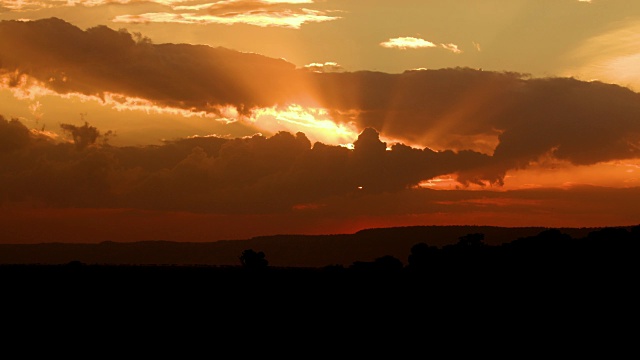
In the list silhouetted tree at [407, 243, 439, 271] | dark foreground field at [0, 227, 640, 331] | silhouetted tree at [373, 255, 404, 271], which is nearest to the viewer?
dark foreground field at [0, 227, 640, 331]

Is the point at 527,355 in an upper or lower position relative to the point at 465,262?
lower

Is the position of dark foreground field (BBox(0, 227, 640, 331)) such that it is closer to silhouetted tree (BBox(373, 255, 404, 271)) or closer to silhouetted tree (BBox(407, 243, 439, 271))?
silhouetted tree (BBox(373, 255, 404, 271))

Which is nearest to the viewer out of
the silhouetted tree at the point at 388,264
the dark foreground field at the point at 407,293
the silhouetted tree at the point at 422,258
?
the dark foreground field at the point at 407,293

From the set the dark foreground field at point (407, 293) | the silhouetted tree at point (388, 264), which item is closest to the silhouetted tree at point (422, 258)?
the dark foreground field at point (407, 293)

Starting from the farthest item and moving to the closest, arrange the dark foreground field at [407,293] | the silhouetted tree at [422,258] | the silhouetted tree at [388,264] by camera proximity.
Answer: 1. the silhouetted tree at [388,264]
2. the silhouetted tree at [422,258]
3. the dark foreground field at [407,293]

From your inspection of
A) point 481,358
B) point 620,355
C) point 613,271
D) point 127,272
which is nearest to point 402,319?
point 481,358

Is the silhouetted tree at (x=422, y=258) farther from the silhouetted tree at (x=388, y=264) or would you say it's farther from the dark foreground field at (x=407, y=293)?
the silhouetted tree at (x=388, y=264)

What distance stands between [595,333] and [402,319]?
60.1 ft

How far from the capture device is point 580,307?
3403 inches

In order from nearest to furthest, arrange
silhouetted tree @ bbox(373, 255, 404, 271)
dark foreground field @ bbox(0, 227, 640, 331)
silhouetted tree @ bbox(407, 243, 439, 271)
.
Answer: dark foreground field @ bbox(0, 227, 640, 331) < silhouetted tree @ bbox(407, 243, 439, 271) < silhouetted tree @ bbox(373, 255, 404, 271)

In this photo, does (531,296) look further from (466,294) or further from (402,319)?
(402,319)

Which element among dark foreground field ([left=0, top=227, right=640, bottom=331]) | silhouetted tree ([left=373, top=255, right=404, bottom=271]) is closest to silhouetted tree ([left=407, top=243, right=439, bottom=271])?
dark foreground field ([left=0, top=227, right=640, bottom=331])

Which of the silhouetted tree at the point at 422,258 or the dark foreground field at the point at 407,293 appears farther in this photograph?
the silhouetted tree at the point at 422,258

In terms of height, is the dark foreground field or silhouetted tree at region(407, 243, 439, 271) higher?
silhouetted tree at region(407, 243, 439, 271)
